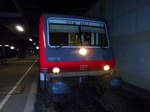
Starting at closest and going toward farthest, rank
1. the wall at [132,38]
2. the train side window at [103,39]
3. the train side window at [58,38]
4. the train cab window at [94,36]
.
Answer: the train side window at [58,38] → the train cab window at [94,36] → the train side window at [103,39] → the wall at [132,38]

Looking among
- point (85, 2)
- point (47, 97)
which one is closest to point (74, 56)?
point (47, 97)

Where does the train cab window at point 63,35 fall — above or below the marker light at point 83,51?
above

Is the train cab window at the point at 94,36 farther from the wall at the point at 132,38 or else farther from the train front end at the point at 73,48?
the wall at the point at 132,38

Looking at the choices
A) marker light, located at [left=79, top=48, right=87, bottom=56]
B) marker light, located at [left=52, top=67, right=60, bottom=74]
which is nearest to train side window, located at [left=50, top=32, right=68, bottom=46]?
marker light, located at [left=79, top=48, right=87, bottom=56]

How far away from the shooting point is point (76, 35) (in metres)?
6.06

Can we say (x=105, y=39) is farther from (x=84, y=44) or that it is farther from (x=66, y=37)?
(x=66, y=37)

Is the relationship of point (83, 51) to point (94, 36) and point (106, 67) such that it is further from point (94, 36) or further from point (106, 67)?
point (106, 67)

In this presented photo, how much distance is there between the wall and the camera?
22.9 feet

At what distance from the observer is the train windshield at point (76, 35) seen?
584 centimetres

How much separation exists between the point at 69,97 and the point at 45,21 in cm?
249

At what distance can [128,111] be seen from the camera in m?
5.12

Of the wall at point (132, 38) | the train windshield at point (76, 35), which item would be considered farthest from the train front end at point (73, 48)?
the wall at point (132, 38)

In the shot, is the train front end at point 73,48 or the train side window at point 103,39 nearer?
the train front end at point 73,48

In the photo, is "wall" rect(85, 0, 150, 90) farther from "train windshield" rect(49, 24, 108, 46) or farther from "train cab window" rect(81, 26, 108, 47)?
"train windshield" rect(49, 24, 108, 46)
